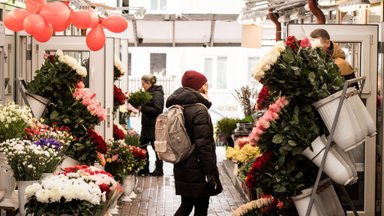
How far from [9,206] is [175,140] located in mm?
2261

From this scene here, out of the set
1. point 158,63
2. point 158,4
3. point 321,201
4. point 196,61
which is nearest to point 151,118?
point 158,4

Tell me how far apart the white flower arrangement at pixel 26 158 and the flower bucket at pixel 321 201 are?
1.76 meters

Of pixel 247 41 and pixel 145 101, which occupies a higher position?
pixel 247 41

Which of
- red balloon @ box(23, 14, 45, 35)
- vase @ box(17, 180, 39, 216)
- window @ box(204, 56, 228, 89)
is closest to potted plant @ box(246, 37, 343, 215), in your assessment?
vase @ box(17, 180, 39, 216)

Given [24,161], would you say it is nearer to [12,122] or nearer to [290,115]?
[12,122]

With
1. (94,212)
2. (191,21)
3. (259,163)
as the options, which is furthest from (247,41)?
(94,212)

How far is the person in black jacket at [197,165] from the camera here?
7.72 meters

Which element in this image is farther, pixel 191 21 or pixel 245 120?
pixel 191 21

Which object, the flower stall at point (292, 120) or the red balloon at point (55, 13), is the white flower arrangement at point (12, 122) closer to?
the red balloon at point (55, 13)

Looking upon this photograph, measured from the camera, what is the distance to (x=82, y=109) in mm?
8062

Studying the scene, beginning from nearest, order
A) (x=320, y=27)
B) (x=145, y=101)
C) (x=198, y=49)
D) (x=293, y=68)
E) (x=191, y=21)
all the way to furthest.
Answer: (x=293, y=68)
(x=320, y=27)
(x=145, y=101)
(x=191, y=21)
(x=198, y=49)

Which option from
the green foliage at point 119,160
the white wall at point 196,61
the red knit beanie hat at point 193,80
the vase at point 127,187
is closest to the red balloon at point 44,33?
the red knit beanie hat at point 193,80

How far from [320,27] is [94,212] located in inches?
143

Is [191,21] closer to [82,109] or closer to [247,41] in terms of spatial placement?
[247,41]
